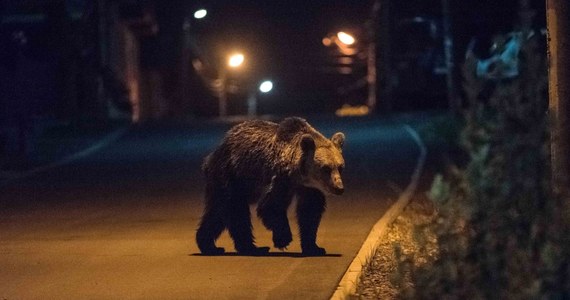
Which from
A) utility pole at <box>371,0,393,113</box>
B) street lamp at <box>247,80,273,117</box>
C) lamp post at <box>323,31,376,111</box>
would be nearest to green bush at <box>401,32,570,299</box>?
utility pole at <box>371,0,393,113</box>

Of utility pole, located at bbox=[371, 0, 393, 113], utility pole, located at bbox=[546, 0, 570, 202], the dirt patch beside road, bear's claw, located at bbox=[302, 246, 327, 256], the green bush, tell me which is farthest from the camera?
utility pole, located at bbox=[371, 0, 393, 113]

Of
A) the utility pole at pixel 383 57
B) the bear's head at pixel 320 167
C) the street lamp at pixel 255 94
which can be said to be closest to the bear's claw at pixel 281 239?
the bear's head at pixel 320 167

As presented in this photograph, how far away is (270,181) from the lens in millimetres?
12078

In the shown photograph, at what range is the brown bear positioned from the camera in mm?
11898

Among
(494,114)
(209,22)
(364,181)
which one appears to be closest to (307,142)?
(494,114)

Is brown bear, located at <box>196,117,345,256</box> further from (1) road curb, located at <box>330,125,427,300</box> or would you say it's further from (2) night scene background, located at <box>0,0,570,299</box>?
(1) road curb, located at <box>330,125,427,300</box>

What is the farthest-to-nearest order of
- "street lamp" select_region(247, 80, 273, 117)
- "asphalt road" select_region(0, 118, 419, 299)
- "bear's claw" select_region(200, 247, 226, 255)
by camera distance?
"street lamp" select_region(247, 80, 273, 117) → "bear's claw" select_region(200, 247, 226, 255) → "asphalt road" select_region(0, 118, 419, 299)

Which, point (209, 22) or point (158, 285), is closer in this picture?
point (158, 285)

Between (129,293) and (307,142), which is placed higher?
(307,142)

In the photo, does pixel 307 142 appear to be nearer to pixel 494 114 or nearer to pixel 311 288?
pixel 311 288

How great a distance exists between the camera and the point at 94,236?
14.8 metres

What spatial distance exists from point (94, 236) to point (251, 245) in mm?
2995

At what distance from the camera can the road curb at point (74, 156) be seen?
24.2m

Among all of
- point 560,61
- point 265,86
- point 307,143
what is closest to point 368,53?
point 265,86
